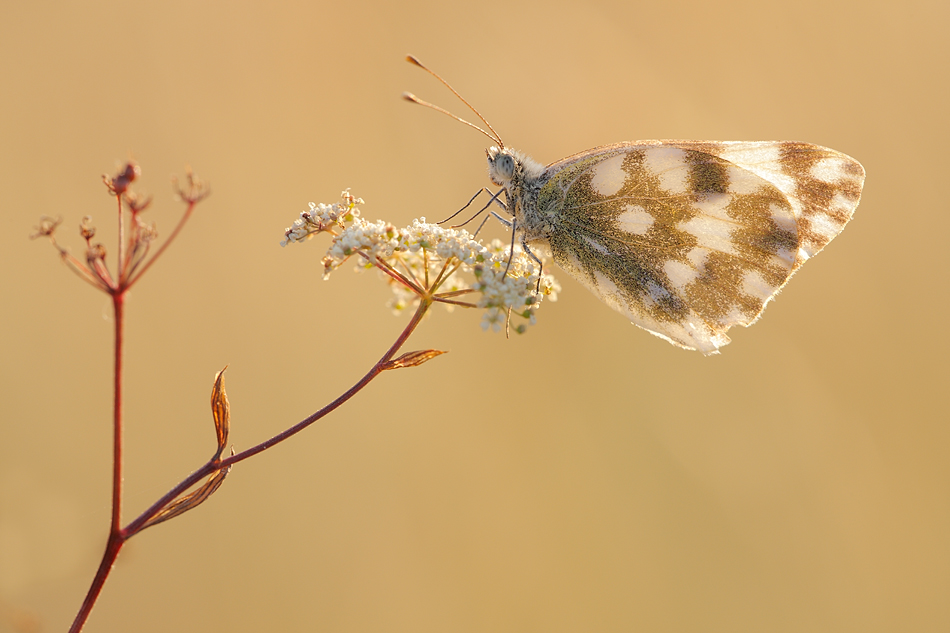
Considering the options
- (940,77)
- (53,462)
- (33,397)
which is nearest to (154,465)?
(53,462)

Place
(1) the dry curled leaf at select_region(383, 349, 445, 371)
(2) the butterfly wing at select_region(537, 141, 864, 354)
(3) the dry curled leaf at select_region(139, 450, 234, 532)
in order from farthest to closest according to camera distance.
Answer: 1. (2) the butterfly wing at select_region(537, 141, 864, 354)
2. (1) the dry curled leaf at select_region(383, 349, 445, 371)
3. (3) the dry curled leaf at select_region(139, 450, 234, 532)

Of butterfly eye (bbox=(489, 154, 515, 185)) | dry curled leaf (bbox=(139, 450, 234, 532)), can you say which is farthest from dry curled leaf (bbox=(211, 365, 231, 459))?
butterfly eye (bbox=(489, 154, 515, 185))

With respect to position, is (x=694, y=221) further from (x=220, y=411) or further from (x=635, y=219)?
(x=220, y=411)

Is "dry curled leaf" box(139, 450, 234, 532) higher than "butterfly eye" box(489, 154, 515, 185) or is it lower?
lower

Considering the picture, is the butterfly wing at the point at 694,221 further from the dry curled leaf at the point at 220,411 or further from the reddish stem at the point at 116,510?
the reddish stem at the point at 116,510

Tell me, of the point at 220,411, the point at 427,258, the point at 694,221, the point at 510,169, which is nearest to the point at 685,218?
the point at 694,221

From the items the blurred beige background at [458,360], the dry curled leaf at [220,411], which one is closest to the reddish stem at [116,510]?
the dry curled leaf at [220,411]

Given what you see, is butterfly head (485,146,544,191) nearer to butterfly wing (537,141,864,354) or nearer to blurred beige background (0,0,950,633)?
butterfly wing (537,141,864,354)
